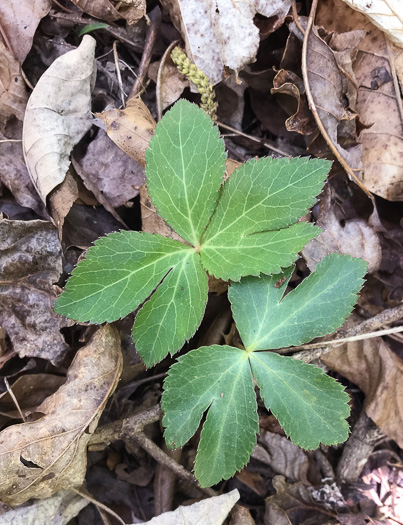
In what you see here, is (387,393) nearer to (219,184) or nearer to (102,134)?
(219,184)

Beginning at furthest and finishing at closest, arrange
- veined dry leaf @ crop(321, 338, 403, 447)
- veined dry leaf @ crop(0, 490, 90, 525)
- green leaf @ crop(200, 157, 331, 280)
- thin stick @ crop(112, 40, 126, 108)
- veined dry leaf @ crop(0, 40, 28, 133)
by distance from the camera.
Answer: veined dry leaf @ crop(321, 338, 403, 447) → thin stick @ crop(112, 40, 126, 108) → veined dry leaf @ crop(0, 40, 28, 133) → veined dry leaf @ crop(0, 490, 90, 525) → green leaf @ crop(200, 157, 331, 280)

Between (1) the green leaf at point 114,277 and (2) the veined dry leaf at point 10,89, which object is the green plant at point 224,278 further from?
(2) the veined dry leaf at point 10,89

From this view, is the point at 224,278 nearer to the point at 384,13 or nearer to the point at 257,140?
the point at 257,140

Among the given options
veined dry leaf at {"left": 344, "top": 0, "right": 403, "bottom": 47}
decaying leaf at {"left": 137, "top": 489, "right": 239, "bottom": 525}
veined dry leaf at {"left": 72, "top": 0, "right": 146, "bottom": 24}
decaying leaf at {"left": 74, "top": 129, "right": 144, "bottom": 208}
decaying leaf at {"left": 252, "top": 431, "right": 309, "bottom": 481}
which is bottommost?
decaying leaf at {"left": 137, "top": 489, "right": 239, "bottom": 525}

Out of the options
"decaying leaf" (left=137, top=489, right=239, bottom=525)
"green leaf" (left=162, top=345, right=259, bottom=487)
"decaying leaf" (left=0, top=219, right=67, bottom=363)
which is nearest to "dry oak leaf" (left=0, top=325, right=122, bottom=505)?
"decaying leaf" (left=0, top=219, right=67, bottom=363)

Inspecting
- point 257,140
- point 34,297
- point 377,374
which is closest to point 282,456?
point 377,374

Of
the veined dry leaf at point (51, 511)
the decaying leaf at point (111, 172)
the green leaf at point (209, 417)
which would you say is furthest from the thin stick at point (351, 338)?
the veined dry leaf at point (51, 511)

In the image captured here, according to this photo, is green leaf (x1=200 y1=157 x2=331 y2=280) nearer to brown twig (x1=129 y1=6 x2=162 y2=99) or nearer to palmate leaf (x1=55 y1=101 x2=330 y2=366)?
palmate leaf (x1=55 y1=101 x2=330 y2=366)

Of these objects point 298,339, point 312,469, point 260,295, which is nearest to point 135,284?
point 260,295
